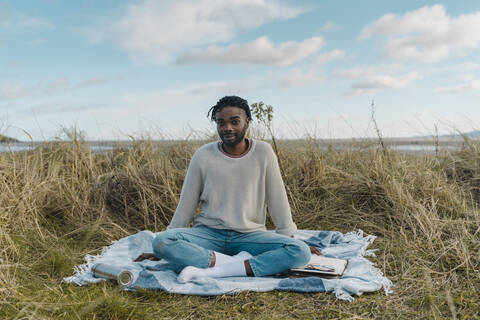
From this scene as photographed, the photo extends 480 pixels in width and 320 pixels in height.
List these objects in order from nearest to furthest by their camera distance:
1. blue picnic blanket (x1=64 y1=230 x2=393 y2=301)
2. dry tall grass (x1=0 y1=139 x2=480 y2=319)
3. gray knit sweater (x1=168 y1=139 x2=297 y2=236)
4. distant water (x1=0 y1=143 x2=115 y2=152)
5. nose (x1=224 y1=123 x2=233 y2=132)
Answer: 1. dry tall grass (x1=0 y1=139 x2=480 y2=319)
2. blue picnic blanket (x1=64 y1=230 x2=393 y2=301)
3. nose (x1=224 y1=123 x2=233 y2=132)
4. gray knit sweater (x1=168 y1=139 x2=297 y2=236)
5. distant water (x1=0 y1=143 x2=115 y2=152)

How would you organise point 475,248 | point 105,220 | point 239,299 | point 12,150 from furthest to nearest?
point 12,150 → point 105,220 → point 475,248 → point 239,299

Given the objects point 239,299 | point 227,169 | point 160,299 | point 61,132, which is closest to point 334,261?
point 239,299

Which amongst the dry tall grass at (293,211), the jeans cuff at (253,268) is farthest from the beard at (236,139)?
the dry tall grass at (293,211)

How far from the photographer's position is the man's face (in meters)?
3.09

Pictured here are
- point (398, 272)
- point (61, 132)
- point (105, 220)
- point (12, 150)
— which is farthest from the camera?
point (61, 132)

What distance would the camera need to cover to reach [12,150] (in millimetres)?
5094

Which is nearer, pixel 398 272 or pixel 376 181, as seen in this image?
pixel 398 272

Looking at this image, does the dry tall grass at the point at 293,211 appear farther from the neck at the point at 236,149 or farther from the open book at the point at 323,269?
the neck at the point at 236,149

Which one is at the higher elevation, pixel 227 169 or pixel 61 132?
pixel 61 132

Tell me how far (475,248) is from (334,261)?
4.01ft

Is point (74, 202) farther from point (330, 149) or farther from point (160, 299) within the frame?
point (330, 149)

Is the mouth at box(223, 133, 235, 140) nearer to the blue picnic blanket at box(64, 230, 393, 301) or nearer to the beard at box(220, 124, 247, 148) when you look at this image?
the beard at box(220, 124, 247, 148)

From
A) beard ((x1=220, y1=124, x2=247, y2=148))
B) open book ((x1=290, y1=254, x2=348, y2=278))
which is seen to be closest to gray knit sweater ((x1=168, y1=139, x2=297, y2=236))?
beard ((x1=220, y1=124, x2=247, y2=148))

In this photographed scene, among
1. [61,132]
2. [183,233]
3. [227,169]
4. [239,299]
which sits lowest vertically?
[239,299]
